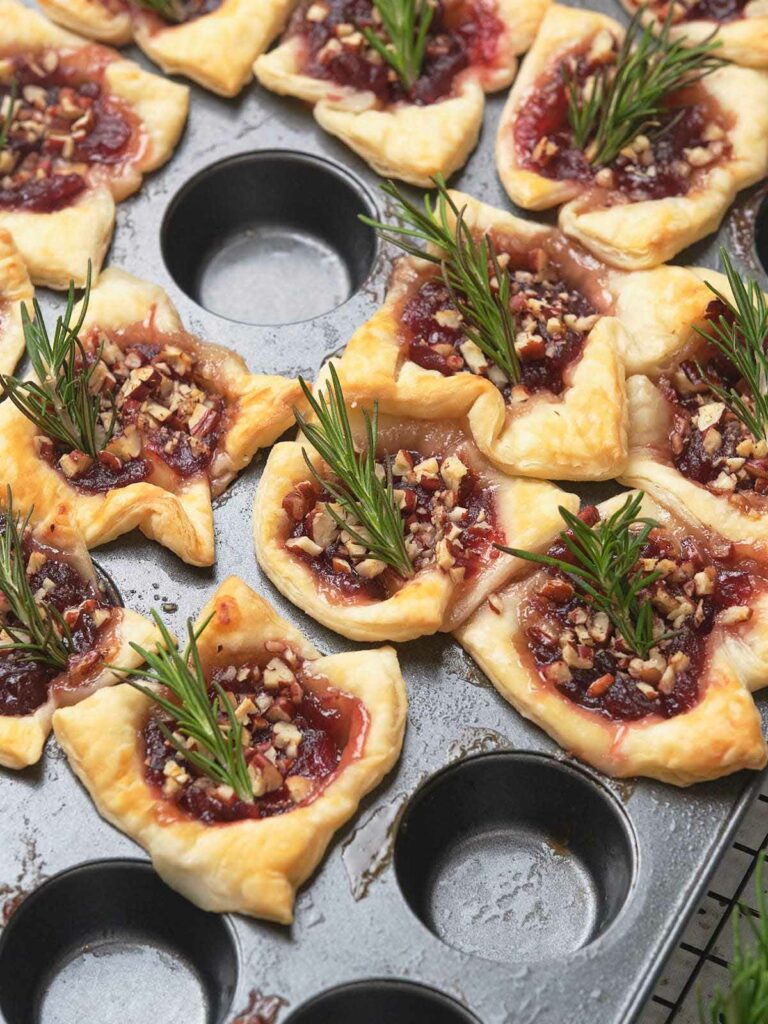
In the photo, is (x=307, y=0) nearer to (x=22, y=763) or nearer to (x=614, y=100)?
(x=614, y=100)

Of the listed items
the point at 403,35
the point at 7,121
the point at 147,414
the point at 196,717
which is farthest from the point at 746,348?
the point at 7,121

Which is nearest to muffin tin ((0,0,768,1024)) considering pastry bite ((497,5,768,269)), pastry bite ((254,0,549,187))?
pastry bite ((254,0,549,187))

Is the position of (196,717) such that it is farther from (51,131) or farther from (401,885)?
(51,131)

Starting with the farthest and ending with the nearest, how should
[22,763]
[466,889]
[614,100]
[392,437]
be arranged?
[614,100], [392,437], [466,889], [22,763]

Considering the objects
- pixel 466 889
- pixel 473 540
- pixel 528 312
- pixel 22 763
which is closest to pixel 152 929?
pixel 22 763

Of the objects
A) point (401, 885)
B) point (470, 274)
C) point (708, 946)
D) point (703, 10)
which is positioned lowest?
point (708, 946)

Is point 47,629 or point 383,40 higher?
point 383,40

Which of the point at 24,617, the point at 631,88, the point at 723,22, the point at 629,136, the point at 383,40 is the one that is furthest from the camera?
the point at 723,22
